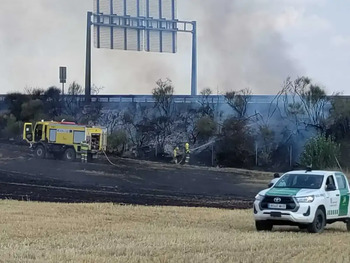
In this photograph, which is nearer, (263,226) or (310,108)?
(263,226)

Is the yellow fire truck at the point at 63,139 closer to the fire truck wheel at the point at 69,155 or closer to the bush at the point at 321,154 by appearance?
the fire truck wheel at the point at 69,155

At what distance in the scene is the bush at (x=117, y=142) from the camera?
60500 millimetres

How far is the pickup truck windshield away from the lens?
22.5 m

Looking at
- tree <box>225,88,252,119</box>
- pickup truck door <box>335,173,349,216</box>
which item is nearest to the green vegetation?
tree <box>225,88,252,119</box>

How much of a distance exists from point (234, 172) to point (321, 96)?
12.4 meters

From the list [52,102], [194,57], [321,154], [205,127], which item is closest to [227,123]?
[205,127]

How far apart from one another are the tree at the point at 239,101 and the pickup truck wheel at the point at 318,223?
3919cm

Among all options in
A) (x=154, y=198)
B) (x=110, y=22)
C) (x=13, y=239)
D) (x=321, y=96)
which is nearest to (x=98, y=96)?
(x=110, y=22)

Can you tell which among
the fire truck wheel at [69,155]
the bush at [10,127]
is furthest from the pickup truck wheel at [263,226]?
the bush at [10,127]

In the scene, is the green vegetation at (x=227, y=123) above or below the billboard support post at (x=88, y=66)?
below

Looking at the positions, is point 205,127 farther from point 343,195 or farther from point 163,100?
point 343,195

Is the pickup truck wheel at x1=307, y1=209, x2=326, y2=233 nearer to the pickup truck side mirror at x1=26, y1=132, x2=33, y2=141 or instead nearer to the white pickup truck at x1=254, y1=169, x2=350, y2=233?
the white pickup truck at x1=254, y1=169, x2=350, y2=233

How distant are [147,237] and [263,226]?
4.84 metres

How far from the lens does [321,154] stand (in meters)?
51.1
